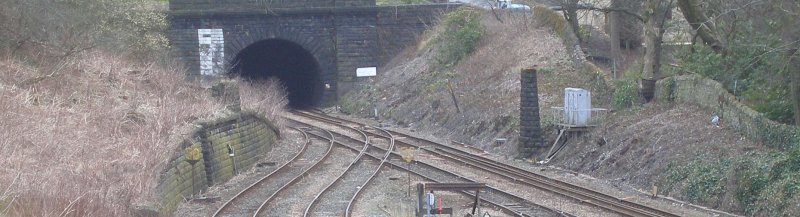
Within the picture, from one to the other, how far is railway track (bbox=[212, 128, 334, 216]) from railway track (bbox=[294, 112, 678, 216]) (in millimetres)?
2524

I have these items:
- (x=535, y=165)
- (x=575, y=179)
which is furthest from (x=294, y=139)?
(x=575, y=179)

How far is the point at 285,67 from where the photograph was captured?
51938 mm

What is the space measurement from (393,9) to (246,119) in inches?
823

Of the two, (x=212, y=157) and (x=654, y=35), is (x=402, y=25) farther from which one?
(x=212, y=157)

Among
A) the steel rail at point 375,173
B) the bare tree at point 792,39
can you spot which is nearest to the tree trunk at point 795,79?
the bare tree at point 792,39

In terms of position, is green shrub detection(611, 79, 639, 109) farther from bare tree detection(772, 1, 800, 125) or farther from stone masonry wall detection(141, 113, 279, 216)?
stone masonry wall detection(141, 113, 279, 216)

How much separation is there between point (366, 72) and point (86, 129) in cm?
2776

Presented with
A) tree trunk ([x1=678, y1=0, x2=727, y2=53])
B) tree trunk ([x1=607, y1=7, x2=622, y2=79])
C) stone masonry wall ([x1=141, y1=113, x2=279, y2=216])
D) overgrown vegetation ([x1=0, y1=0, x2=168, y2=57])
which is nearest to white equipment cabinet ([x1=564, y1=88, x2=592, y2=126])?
tree trunk ([x1=678, y1=0, x2=727, y2=53])

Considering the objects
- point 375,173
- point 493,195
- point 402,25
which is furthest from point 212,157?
point 402,25

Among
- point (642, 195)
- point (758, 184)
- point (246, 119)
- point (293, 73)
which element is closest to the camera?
point (758, 184)

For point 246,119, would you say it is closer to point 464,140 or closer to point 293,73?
point 464,140

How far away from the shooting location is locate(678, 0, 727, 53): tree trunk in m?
25.7

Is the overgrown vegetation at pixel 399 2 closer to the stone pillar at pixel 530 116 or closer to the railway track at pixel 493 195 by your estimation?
the stone pillar at pixel 530 116

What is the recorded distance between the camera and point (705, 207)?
61.4 feet
